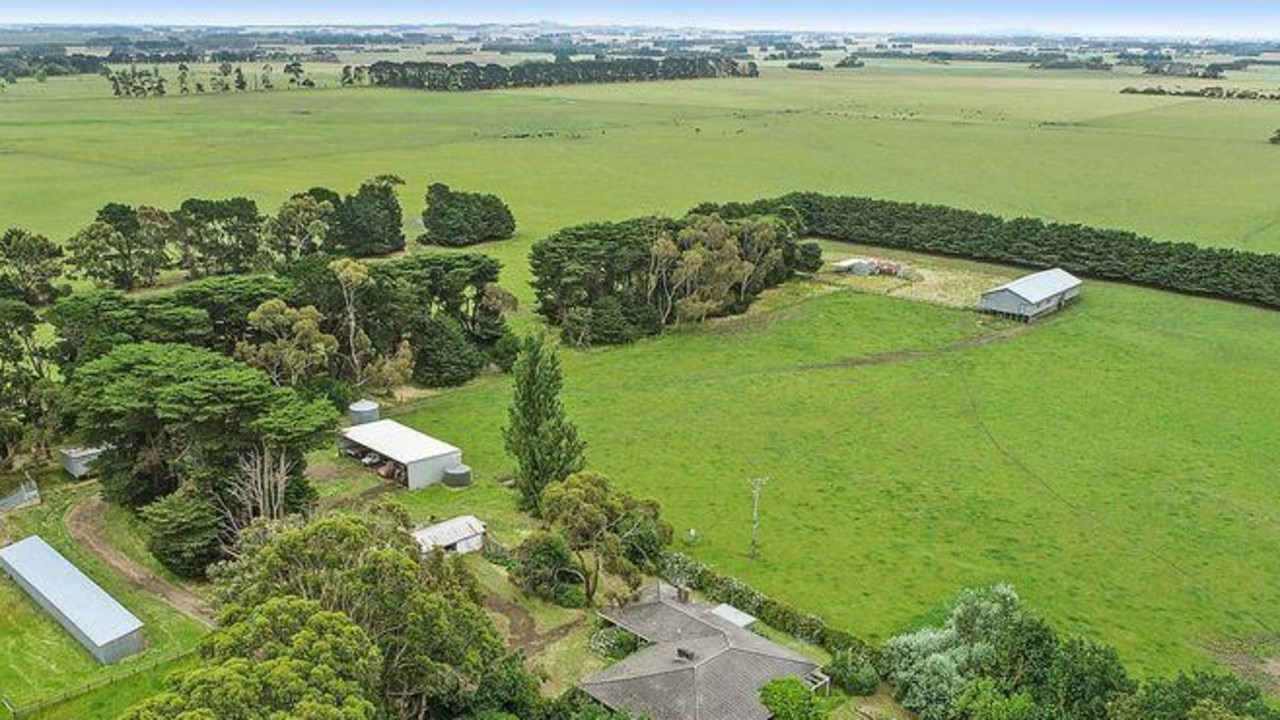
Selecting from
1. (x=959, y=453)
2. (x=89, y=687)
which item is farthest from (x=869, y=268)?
(x=89, y=687)

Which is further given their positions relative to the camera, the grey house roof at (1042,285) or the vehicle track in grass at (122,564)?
the grey house roof at (1042,285)

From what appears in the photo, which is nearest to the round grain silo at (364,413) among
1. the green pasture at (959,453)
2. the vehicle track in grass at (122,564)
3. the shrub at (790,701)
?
the green pasture at (959,453)

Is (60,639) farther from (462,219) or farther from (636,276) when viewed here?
(462,219)

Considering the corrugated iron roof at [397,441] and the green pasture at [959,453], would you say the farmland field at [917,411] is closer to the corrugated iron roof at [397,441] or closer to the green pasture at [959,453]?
the green pasture at [959,453]

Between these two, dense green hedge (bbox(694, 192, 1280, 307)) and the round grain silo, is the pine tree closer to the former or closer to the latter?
the round grain silo

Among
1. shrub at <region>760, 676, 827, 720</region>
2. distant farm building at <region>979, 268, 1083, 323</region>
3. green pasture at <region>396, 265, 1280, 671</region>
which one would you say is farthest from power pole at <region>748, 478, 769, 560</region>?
distant farm building at <region>979, 268, 1083, 323</region>

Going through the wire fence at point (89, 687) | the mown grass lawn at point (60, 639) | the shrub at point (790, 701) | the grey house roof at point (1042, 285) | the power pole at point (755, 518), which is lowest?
the mown grass lawn at point (60, 639)

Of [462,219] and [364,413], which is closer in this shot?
[364,413]

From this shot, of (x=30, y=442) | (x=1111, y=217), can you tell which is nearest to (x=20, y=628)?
(x=30, y=442)
